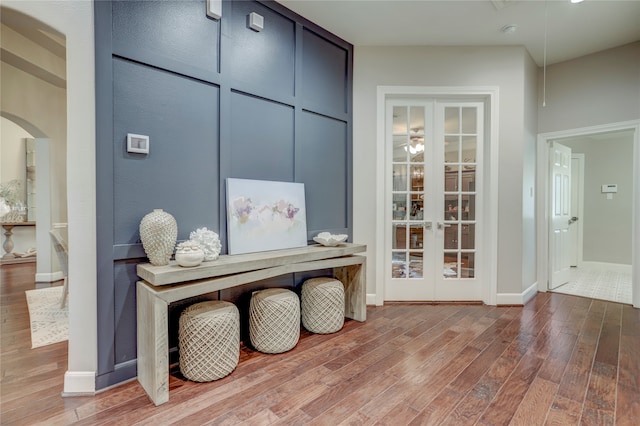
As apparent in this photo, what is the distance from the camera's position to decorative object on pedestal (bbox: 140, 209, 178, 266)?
1.91 meters

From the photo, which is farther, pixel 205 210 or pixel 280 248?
pixel 280 248

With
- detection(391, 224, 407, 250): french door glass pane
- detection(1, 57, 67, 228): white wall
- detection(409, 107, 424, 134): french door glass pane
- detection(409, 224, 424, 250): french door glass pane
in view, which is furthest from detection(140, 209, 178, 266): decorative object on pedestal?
detection(1, 57, 67, 228): white wall

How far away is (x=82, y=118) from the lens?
1831mm

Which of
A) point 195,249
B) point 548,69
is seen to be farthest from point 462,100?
point 195,249

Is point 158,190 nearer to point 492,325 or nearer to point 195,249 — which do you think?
point 195,249

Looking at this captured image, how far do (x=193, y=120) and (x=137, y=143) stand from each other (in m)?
0.44

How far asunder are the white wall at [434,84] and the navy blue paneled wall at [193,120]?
0.38 meters

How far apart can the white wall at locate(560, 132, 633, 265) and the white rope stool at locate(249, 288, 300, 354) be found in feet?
18.0

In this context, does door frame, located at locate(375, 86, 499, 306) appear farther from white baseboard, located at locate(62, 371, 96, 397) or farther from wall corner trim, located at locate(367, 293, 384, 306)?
white baseboard, located at locate(62, 371, 96, 397)

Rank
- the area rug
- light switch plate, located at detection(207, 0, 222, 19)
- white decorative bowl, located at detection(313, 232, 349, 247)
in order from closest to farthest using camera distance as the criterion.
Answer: light switch plate, located at detection(207, 0, 222, 19) → the area rug → white decorative bowl, located at detection(313, 232, 349, 247)

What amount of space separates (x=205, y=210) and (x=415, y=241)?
7.75ft

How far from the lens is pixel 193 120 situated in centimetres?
227

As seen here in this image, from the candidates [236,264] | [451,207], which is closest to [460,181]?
[451,207]

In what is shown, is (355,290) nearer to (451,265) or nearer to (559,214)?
(451,265)
